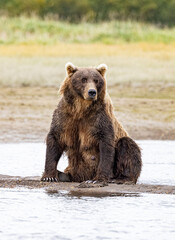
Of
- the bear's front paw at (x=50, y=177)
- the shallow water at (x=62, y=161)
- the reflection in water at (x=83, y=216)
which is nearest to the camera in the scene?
the reflection in water at (x=83, y=216)

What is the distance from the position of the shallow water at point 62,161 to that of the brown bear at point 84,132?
59 cm

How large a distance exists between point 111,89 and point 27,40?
705 centimetres

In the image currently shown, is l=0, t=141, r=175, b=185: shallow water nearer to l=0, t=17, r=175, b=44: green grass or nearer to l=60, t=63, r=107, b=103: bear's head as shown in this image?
l=60, t=63, r=107, b=103: bear's head

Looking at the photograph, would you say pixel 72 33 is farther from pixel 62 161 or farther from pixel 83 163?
pixel 83 163

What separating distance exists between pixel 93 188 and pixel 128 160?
0.63 metres

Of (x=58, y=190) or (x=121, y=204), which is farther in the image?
(x=58, y=190)

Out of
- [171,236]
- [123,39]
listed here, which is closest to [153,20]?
[123,39]

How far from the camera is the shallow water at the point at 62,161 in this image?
29.7 feet

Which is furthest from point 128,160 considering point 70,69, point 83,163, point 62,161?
point 62,161

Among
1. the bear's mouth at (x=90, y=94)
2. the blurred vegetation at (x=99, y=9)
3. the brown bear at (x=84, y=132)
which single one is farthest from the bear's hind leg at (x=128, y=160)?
the blurred vegetation at (x=99, y=9)

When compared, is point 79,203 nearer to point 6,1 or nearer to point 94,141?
point 94,141

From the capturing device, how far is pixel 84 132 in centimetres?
805

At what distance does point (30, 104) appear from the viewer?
15156mm

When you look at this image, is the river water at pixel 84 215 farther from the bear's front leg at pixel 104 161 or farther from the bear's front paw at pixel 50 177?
the bear's front leg at pixel 104 161
